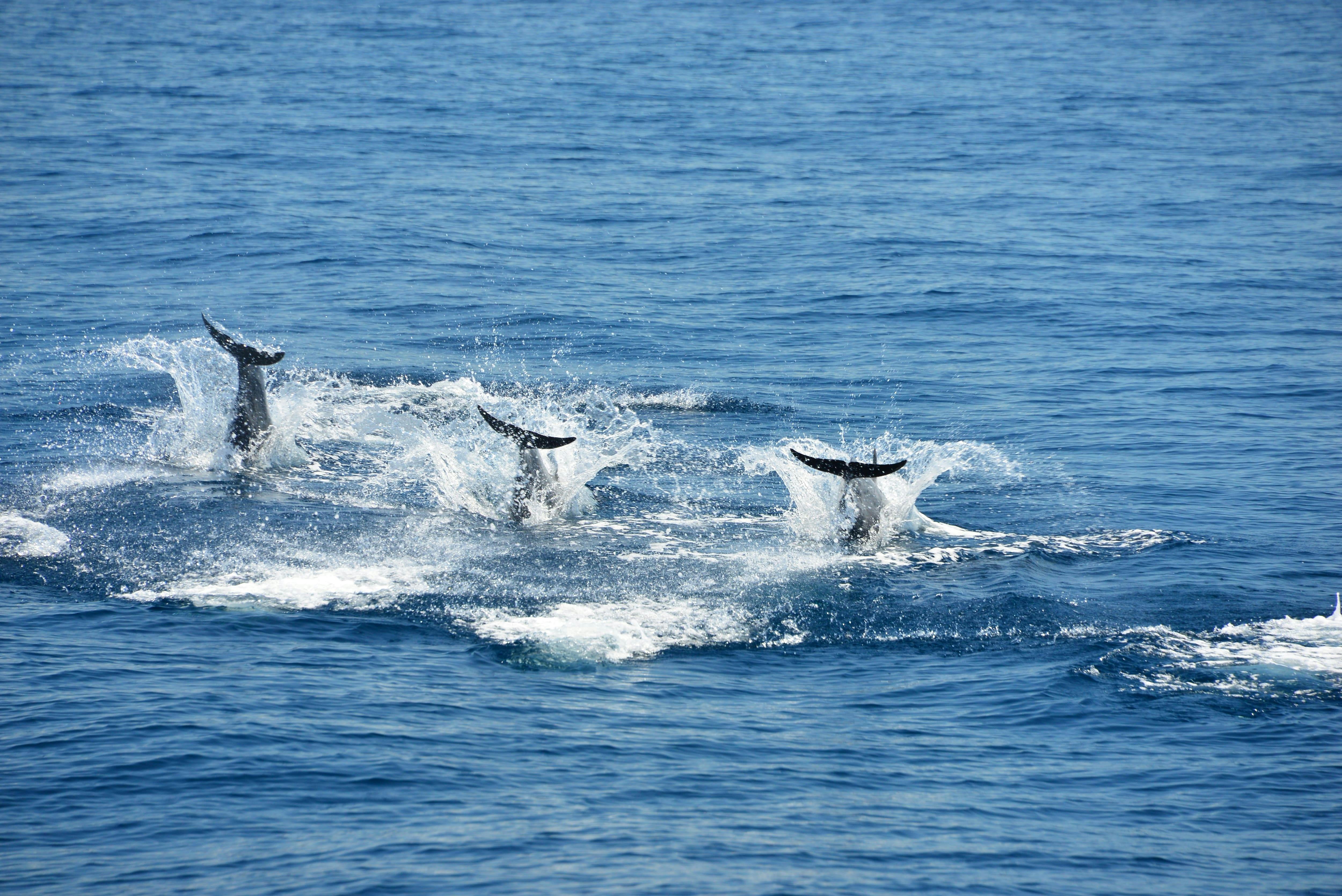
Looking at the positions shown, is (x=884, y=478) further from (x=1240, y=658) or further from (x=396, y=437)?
(x=396, y=437)

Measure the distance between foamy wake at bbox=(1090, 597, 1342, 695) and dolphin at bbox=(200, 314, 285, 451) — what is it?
13000 mm

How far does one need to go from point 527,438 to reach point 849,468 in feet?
14.4

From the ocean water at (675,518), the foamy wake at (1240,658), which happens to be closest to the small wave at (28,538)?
the ocean water at (675,518)

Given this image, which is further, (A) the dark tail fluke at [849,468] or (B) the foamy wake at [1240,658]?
(A) the dark tail fluke at [849,468]

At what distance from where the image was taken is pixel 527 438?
19344 mm

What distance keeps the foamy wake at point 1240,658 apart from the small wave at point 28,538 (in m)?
12.2

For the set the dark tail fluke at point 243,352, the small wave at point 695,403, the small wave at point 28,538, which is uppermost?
the dark tail fluke at point 243,352

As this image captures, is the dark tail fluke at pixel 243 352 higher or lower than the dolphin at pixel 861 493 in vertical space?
higher

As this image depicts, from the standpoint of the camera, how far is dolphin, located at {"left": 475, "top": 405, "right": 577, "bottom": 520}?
19312mm

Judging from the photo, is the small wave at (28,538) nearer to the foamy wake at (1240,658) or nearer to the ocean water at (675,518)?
the ocean water at (675,518)

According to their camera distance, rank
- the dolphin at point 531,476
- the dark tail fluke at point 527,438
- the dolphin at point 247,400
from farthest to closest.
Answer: the dolphin at point 247,400, the dolphin at point 531,476, the dark tail fluke at point 527,438

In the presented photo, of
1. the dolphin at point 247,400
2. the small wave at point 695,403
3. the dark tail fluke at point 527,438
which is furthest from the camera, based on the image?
the small wave at point 695,403

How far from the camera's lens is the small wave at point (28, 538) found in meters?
17.3

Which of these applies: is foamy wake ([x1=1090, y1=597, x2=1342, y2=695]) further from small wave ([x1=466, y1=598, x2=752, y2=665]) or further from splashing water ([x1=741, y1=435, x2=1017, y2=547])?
splashing water ([x1=741, y1=435, x2=1017, y2=547])
